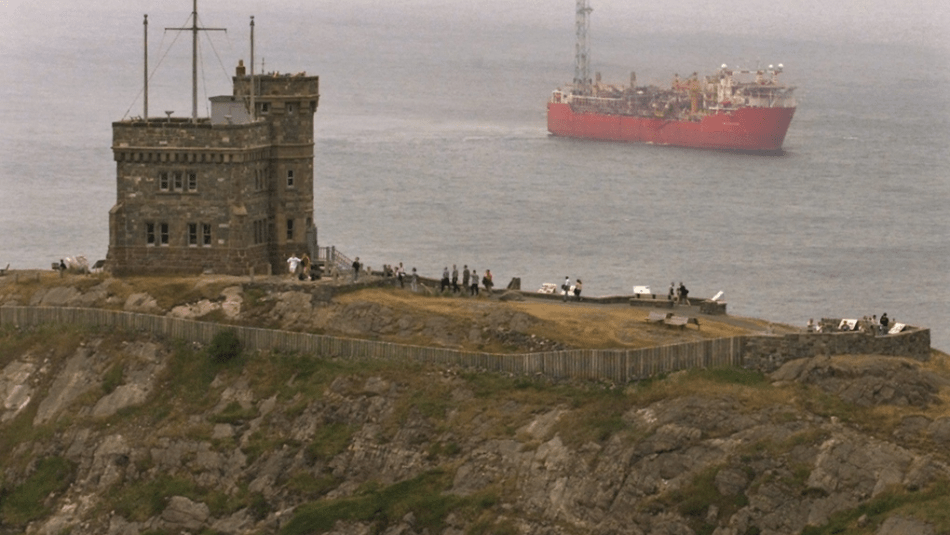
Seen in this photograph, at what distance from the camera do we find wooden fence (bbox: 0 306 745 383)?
79.2m

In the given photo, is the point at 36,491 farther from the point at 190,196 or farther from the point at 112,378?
the point at 190,196

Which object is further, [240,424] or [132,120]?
[132,120]

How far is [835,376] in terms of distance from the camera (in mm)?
76688

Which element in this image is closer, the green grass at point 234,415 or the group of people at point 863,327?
the group of people at point 863,327

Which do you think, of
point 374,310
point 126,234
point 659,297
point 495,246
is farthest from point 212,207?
point 495,246

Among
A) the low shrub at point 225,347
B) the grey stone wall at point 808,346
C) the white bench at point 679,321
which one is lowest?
the low shrub at point 225,347

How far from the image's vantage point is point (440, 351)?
83.6 metres

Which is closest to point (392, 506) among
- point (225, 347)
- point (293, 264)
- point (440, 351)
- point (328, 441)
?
point (328, 441)

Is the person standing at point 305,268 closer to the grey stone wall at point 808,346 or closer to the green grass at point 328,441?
the green grass at point 328,441

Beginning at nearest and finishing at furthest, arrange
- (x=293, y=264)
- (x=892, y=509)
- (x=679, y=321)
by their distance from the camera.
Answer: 1. (x=892, y=509)
2. (x=679, y=321)
3. (x=293, y=264)

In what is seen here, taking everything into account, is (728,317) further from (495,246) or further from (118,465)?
(495,246)

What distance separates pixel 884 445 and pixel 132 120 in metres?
39.5

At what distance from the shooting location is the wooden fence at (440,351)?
7925cm

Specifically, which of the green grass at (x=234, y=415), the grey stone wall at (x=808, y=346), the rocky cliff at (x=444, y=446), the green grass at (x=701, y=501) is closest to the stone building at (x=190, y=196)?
the rocky cliff at (x=444, y=446)
